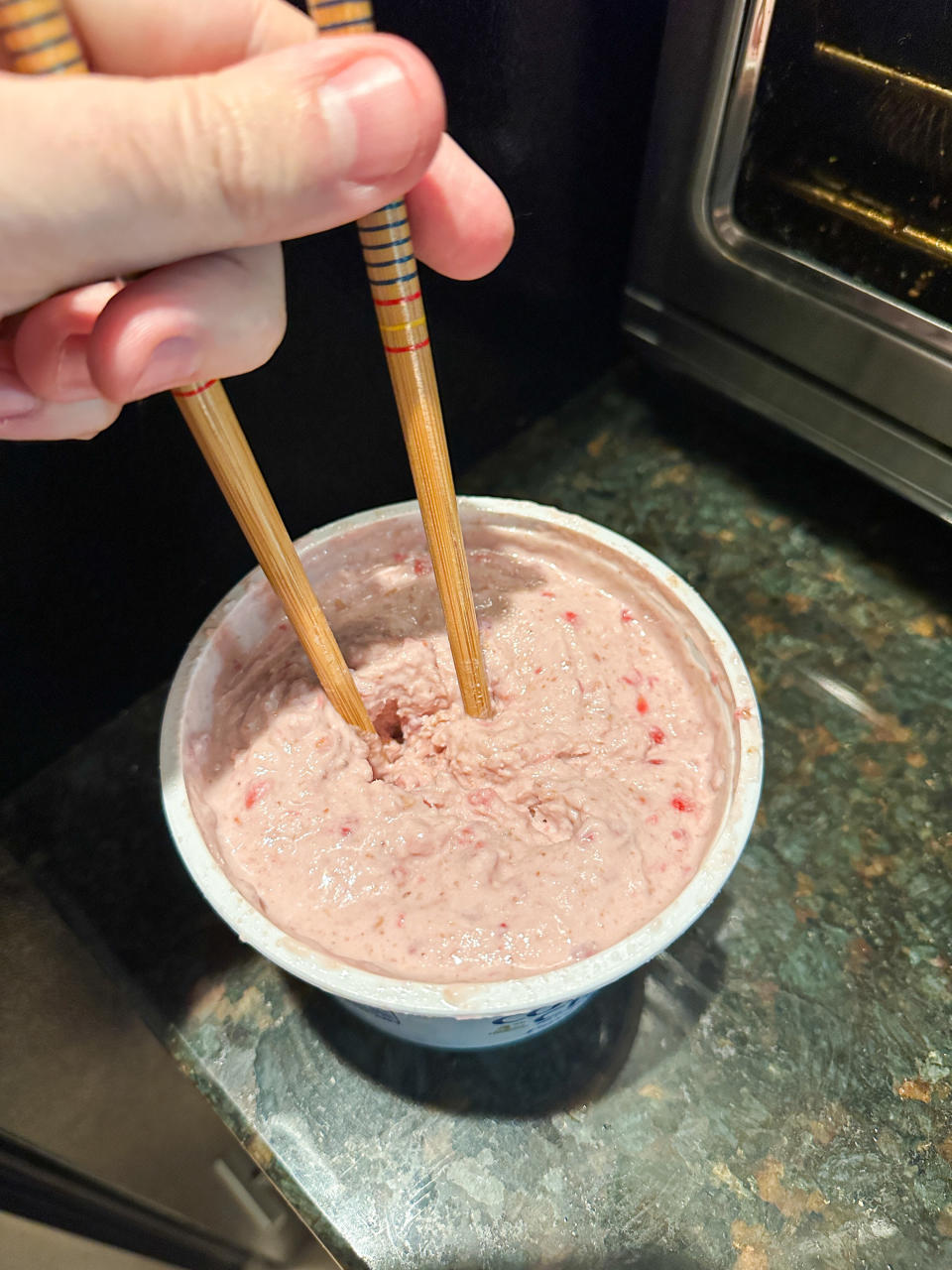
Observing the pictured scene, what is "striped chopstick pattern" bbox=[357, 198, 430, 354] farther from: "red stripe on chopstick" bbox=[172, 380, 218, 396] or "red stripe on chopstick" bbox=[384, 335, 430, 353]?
"red stripe on chopstick" bbox=[172, 380, 218, 396]

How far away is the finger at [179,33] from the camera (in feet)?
1.33

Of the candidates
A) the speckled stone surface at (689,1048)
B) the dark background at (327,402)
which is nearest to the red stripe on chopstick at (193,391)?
the dark background at (327,402)

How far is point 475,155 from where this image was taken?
723 mm

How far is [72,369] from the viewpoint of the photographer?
431 mm

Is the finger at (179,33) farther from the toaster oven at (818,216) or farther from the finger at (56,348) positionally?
the toaster oven at (818,216)

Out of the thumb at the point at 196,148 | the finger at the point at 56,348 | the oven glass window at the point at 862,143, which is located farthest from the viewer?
the oven glass window at the point at 862,143

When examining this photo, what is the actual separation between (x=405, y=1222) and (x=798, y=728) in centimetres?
53

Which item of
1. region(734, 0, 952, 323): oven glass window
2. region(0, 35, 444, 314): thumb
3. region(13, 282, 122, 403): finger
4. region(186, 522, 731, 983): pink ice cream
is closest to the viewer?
region(0, 35, 444, 314): thumb

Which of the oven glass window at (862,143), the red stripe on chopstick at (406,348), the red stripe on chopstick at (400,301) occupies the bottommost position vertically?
the oven glass window at (862,143)

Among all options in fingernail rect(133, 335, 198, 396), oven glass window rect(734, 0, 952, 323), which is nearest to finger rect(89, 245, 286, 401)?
fingernail rect(133, 335, 198, 396)

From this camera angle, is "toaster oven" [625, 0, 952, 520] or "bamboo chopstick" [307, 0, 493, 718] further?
"toaster oven" [625, 0, 952, 520]

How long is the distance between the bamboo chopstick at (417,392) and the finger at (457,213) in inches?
0.9

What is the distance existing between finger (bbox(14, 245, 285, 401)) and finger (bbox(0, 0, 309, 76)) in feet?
0.33

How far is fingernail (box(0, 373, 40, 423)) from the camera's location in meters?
0.44
